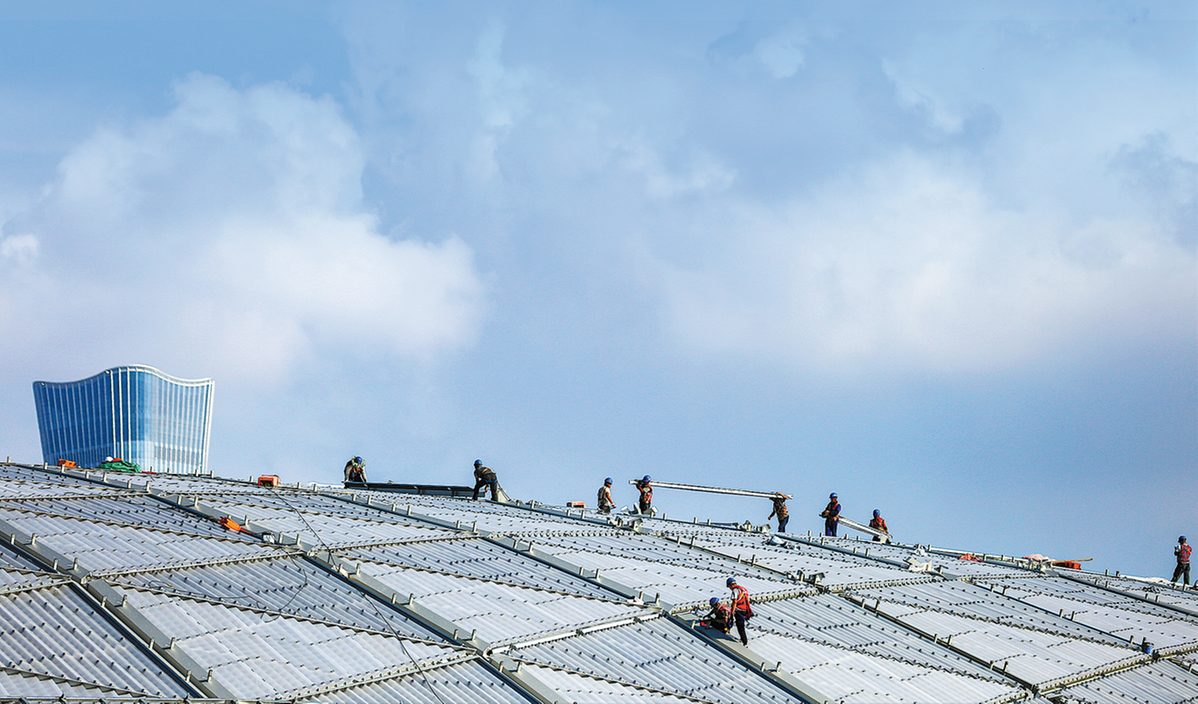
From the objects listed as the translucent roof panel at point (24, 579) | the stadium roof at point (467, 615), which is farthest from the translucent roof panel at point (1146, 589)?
the translucent roof panel at point (24, 579)

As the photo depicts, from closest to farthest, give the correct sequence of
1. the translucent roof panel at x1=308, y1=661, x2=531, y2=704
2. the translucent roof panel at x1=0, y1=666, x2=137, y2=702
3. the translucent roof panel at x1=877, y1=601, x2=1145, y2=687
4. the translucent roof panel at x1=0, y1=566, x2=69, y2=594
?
the translucent roof panel at x1=0, y1=666, x2=137, y2=702
the translucent roof panel at x1=308, y1=661, x2=531, y2=704
the translucent roof panel at x1=0, y1=566, x2=69, y2=594
the translucent roof panel at x1=877, y1=601, x2=1145, y2=687

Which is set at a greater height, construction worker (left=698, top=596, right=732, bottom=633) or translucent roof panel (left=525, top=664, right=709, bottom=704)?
construction worker (left=698, top=596, right=732, bottom=633)

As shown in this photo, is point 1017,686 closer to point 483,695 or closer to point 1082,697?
point 1082,697

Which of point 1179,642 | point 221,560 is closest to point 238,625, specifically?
point 221,560

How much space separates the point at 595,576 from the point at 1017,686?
46.1 ft

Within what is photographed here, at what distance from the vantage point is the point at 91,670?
76.2 ft

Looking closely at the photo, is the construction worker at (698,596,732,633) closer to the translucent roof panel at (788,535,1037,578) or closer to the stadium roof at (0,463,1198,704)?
the stadium roof at (0,463,1198,704)

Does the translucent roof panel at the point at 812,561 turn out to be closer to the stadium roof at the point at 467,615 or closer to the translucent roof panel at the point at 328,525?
the stadium roof at the point at 467,615

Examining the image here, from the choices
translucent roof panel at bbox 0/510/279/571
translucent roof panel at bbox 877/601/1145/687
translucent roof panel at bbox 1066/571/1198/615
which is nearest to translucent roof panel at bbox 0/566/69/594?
translucent roof panel at bbox 0/510/279/571

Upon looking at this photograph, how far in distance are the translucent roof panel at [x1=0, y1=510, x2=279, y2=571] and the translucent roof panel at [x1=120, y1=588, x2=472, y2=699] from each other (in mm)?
2732

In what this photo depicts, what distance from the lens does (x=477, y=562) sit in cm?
3612

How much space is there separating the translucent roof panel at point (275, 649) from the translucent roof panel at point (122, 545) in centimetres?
273

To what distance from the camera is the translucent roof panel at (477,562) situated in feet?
113

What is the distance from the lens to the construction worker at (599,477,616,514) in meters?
57.8
